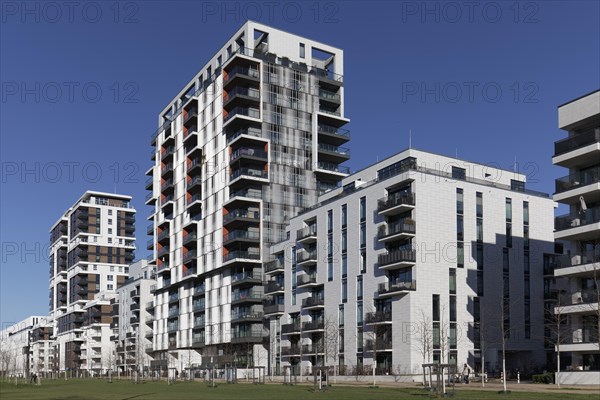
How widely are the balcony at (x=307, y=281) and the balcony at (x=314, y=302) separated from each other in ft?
6.29

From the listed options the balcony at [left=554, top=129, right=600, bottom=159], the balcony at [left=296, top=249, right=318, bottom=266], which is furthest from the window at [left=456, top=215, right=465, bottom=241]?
the balcony at [left=554, top=129, right=600, bottom=159]

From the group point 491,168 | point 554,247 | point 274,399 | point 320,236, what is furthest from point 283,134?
point 274,399

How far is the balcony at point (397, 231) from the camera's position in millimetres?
84625

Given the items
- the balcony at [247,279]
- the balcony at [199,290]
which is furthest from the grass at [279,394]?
the balcony at [199,290]

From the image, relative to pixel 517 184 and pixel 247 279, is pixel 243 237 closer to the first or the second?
pixel 247 279

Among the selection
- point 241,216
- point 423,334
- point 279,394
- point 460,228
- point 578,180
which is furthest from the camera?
point 241,216

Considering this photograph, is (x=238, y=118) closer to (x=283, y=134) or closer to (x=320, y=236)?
(x=283, y=134)

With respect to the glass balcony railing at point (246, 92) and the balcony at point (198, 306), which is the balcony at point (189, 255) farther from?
the glass balcony railing at point (246, 92)

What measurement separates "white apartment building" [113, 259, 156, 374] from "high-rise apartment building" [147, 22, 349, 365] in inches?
890

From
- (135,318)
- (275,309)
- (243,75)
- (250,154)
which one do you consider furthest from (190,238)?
(135,318)

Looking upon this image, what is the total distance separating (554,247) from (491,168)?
42.9ft

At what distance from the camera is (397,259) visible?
84.6 meters

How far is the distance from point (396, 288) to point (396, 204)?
9.67 meters

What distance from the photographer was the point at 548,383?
6506cm
